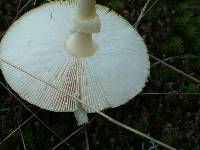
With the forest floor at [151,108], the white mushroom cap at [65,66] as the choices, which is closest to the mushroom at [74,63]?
the white mushroom cap at [65,66]

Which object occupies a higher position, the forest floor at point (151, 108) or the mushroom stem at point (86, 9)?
the mushroom stem at point (86, 9)

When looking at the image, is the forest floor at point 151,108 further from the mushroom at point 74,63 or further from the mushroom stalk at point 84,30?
the mushroom stalk at point 84,30

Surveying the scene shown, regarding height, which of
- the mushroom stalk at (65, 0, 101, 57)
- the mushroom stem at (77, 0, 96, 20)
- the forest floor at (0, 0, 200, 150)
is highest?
the mushroom stem at (77, 0, 96, 20)

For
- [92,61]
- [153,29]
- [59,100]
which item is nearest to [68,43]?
[92,61]

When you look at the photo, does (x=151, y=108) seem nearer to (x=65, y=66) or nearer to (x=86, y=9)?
(x=65, y=66)

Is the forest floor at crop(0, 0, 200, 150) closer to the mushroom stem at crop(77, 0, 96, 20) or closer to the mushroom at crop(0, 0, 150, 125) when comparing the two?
the mushroom at crop(0, 0, 150, 125)

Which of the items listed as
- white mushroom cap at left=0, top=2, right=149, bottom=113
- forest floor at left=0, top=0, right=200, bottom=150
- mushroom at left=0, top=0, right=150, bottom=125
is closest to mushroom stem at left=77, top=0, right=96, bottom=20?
mushroom at left=0, top=0, right=150, bottom=125

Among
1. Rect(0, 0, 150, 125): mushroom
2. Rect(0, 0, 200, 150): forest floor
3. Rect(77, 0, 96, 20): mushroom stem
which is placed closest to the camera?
Rect(77, 0, 96, 20): mushroom stem
